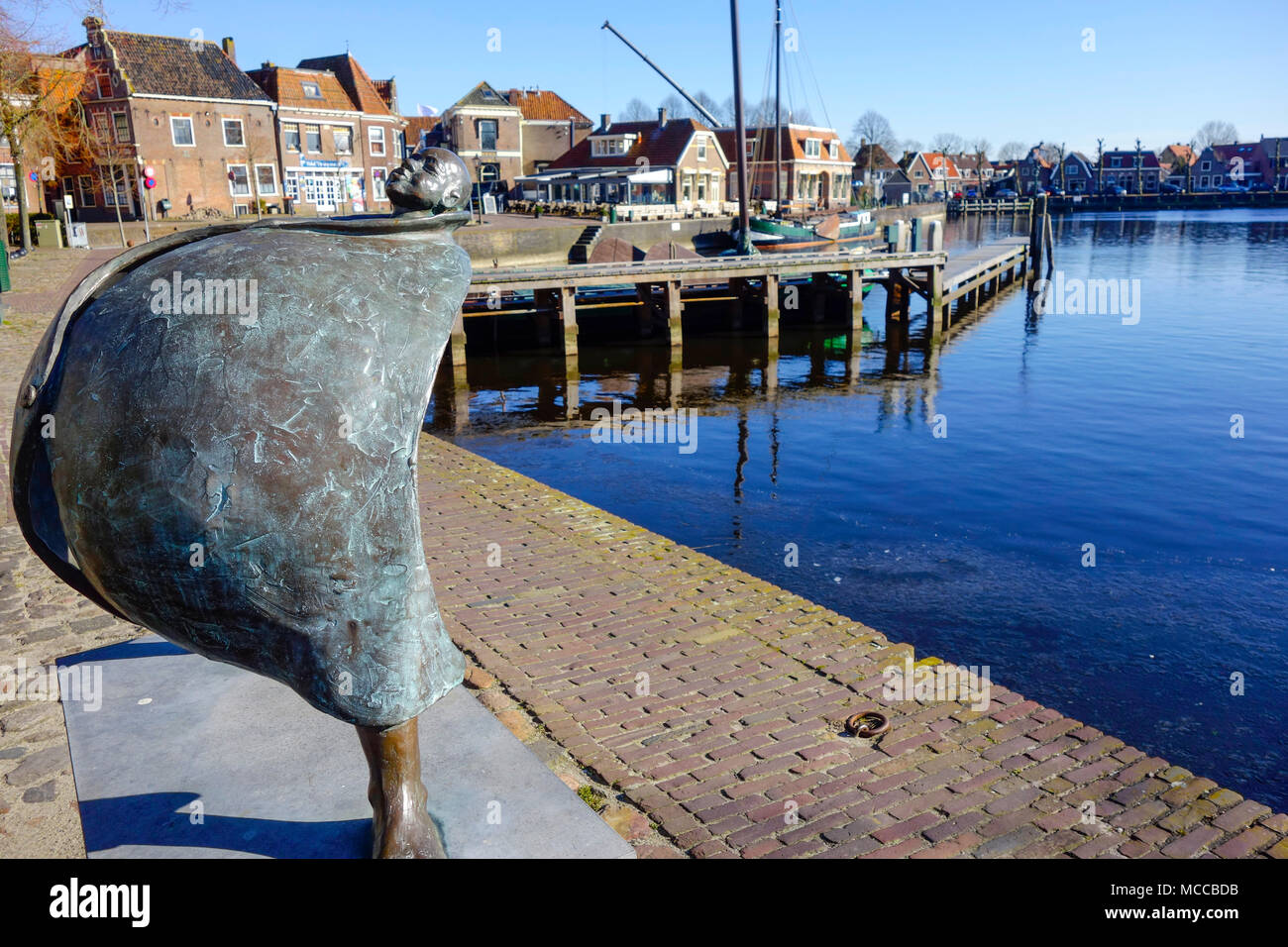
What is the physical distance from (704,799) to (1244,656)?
23.8 ft

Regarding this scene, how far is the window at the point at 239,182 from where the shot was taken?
1681 inches

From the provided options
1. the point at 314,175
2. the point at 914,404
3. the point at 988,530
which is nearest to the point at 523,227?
the point at 314,175

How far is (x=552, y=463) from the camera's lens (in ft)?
54.3

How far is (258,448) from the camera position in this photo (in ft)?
8.63

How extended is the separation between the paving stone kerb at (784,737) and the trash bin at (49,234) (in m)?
31.5

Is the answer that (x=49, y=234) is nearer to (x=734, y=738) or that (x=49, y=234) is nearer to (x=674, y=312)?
(x=674, y=312)

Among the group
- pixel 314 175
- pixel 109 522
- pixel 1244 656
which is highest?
pixel 314 175

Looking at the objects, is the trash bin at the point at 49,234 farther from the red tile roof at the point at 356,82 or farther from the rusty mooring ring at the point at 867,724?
the rusty mooring ring at the point at 867,724

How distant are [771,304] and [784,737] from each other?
2304 cm

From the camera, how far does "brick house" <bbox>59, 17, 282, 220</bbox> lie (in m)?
38.9

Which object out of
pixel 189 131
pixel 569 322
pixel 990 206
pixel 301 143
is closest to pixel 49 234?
pixel 189 131

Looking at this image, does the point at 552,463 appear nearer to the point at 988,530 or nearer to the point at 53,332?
the point at 988,530
